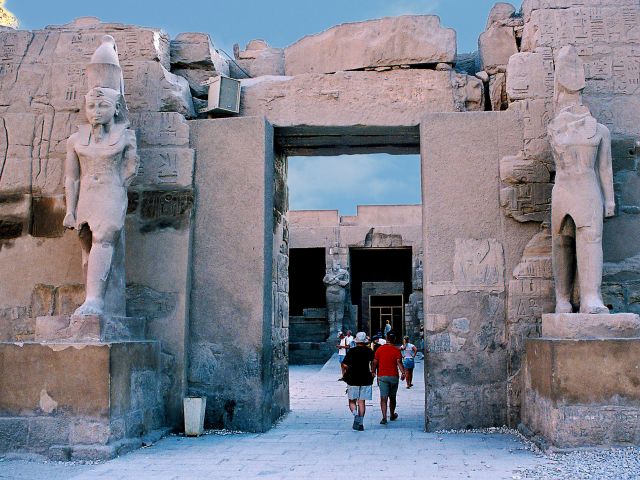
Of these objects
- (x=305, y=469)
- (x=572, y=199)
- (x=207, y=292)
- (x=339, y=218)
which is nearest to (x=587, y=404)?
(x=572, y=199)

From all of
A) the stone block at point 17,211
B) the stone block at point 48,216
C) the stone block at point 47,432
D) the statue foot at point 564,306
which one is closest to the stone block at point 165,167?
the stone block at point 48,216

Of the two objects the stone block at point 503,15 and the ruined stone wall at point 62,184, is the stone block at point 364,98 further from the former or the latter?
the ruined stone wall at point 62,184

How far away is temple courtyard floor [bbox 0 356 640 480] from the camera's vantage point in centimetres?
496

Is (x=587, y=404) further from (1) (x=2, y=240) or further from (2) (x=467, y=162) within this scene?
(1) (x=2, y=240)

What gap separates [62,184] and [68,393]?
242 cm

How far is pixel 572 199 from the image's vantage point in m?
5.96

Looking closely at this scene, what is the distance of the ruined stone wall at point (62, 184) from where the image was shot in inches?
281

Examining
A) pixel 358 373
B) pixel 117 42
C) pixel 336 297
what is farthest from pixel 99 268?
pixel 336 297

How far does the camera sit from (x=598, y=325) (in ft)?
18.4

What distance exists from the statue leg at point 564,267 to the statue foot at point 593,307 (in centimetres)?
34

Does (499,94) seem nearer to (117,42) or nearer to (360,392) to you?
(360,392)

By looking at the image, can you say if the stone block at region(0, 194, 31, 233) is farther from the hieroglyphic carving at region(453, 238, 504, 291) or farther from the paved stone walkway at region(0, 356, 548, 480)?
the hieroglyphic carving at region(453, 238, 504, 291)

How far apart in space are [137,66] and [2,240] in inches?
83.8

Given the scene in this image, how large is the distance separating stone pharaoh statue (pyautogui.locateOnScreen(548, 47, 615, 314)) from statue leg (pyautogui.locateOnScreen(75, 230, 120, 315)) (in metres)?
3.64
